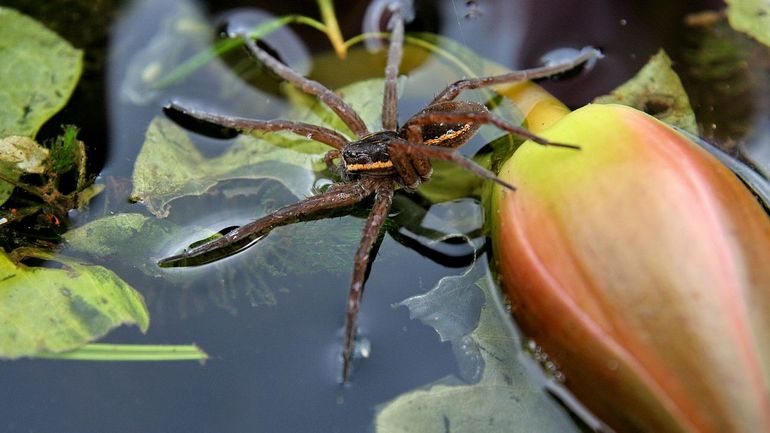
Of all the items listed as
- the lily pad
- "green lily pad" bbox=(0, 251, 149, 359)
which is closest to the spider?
"green lily pad" bbox=(0, 251, 149, 359)

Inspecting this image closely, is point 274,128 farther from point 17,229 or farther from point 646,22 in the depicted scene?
point 646,22

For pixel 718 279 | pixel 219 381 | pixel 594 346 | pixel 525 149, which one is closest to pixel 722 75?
pixel 525 149

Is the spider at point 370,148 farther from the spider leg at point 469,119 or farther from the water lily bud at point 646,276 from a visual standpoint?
the water lily bud at point 646,276

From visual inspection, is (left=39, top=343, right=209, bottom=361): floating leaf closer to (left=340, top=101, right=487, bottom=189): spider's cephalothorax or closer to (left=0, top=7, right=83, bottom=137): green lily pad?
(left=340, top=101, right=487, bottom=189): spider's cephalothorax

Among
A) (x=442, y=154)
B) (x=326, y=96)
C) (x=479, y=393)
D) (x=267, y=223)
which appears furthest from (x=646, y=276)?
(x=326, y=96)

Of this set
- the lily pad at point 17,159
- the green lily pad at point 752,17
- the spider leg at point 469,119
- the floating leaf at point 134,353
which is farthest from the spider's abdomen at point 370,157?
the green lily pad at point 752,17

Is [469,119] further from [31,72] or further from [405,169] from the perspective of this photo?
[31,72]
